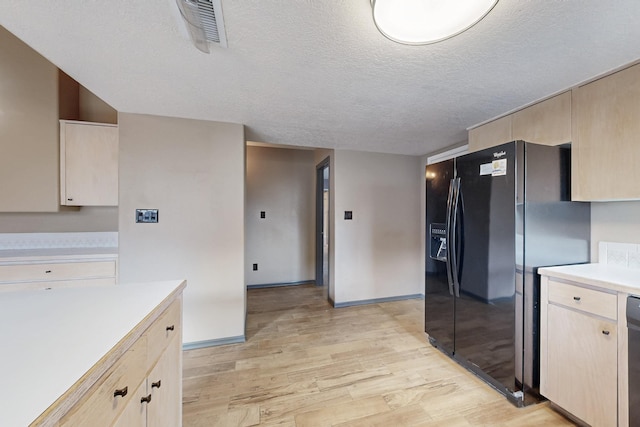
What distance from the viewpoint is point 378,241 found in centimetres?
363

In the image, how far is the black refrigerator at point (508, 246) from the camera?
1660 millimetres

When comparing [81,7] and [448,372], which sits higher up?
[81,7]

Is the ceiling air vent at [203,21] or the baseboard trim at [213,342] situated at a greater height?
the ceiling air vent at [203,21]

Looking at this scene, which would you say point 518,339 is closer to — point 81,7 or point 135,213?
point 81,7

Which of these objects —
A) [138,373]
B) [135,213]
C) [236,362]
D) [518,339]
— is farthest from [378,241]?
[138,373]

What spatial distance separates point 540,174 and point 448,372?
5.45 feet

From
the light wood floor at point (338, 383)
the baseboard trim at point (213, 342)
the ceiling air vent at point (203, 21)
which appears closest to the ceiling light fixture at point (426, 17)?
the ceiling air vent at point (203, 21)

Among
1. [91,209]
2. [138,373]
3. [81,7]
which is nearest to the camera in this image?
[138,373]

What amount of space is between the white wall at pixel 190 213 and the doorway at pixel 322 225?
204cm

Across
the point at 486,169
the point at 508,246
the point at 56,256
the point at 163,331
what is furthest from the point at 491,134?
the point at 56,256

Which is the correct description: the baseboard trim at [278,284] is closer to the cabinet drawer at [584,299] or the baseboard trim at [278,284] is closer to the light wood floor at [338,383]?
the light wood floor at [338,383]

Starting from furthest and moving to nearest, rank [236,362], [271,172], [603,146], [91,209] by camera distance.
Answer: [271,172]
[91,209]
[236,362]
[603,146]

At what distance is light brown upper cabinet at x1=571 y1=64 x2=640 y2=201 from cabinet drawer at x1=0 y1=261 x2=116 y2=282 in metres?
3.82

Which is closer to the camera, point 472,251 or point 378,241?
point 472,251
